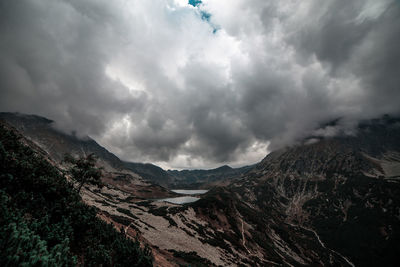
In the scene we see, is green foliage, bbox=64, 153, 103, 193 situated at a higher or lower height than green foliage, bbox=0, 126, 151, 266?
higher

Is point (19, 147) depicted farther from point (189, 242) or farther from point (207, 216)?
point (207, 216)

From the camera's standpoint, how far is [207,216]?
8888 centimetres

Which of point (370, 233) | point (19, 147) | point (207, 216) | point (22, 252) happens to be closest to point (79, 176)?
point (19, 147)

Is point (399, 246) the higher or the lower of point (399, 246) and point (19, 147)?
the lower

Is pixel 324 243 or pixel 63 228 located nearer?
pixel 63 228

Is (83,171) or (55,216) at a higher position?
(83,171)

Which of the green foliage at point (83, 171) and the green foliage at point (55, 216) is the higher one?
the green foliage at point (83, 171)

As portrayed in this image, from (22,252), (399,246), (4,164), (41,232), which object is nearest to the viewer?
(22,252)

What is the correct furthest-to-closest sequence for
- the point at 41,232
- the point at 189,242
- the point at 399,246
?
the point at 399,246
the point at 189,242
the point at 41,232

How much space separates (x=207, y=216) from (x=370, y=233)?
224m

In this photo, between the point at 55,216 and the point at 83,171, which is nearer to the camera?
the point at 55,216

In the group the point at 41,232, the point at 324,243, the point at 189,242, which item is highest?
the point at 41,232

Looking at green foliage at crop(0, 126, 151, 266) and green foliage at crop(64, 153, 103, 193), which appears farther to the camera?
green foliage at crop(64, 153, 103, 193)

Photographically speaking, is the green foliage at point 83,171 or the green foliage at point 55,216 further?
the green foliage at point 83,171
